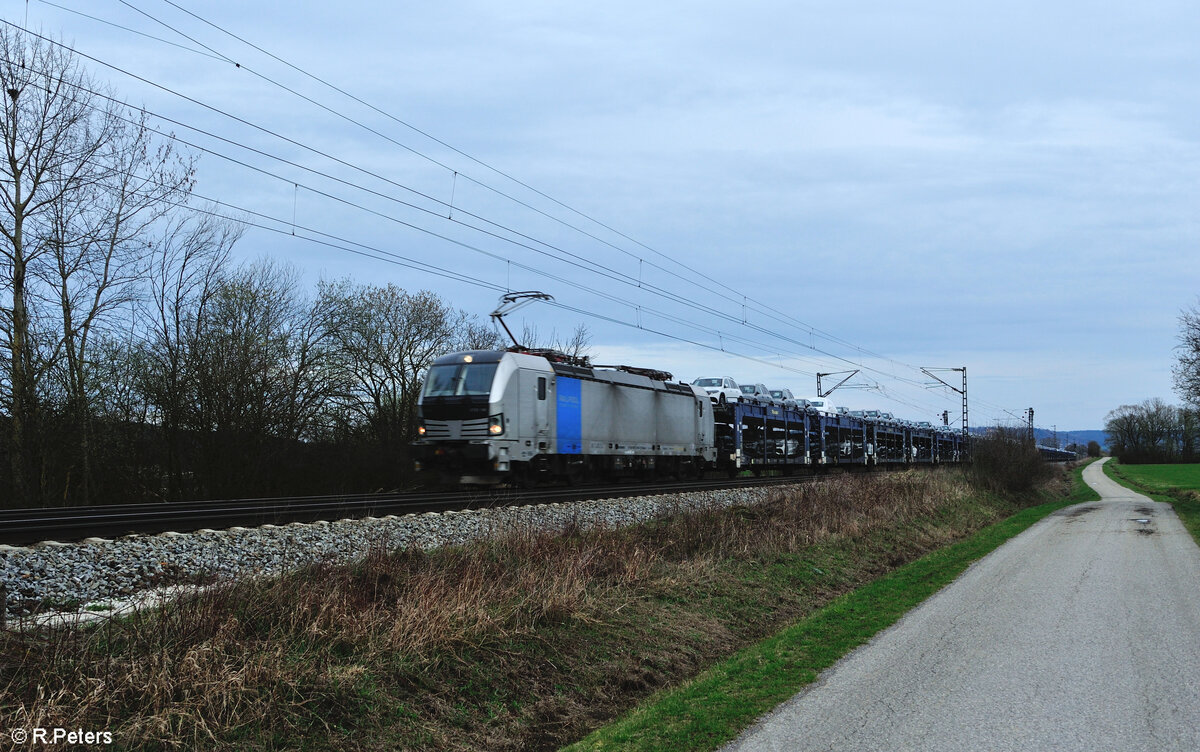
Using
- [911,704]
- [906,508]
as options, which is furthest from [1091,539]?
[911,704]

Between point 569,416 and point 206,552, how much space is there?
1559cm

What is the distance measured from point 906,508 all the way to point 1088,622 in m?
13.3

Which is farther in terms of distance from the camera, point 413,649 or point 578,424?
point 578,424

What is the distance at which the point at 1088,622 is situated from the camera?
32.7 ft

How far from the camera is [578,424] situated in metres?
25.7

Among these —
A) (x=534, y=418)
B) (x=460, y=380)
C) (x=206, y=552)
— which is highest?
(x=460, y=380)

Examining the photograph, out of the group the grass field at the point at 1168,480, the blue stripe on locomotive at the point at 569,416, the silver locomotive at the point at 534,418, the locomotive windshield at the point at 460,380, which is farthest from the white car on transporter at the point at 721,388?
the grass field at the point at 1168,480

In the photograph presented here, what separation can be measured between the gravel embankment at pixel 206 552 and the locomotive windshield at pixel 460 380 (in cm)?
710

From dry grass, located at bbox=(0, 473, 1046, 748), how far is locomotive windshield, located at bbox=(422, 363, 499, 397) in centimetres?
1040

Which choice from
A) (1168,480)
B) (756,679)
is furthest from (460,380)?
(1168,480)

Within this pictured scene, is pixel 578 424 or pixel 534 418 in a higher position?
pixel 534 418

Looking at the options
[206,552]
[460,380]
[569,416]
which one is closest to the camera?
[206,552]

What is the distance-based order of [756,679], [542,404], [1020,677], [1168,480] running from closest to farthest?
[1020,677] → [756,679] → [542,404] → [1168,480]

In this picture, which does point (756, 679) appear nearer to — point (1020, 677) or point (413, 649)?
point (1020, 677)
